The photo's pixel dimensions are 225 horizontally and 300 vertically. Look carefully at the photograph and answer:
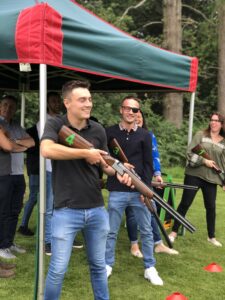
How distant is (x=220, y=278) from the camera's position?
4.61 metres

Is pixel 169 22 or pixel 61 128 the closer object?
pixel 61 128

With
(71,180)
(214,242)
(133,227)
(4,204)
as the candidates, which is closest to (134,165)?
(133,227)

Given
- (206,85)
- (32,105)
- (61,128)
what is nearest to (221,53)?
(206,85)

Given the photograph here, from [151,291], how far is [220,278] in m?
0.91

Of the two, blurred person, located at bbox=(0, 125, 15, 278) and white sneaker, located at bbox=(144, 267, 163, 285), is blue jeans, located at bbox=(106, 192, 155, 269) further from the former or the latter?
blurred person, located at bbox=(0, 125, 15, 278)

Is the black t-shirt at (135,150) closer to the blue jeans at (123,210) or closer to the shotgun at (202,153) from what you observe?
the blue jeans at (123,210)

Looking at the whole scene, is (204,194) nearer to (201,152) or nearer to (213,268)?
(201,152)

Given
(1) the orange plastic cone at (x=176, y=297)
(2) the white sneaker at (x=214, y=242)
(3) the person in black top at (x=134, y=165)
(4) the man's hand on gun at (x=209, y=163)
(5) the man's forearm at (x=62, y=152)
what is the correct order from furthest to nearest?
(2) the white sneaker at (x=214, y=242) < (4) the man's hand on gun at (x=209, y=163) < (3) the person in black top at (x=134, y=165) < (1) the orange plastic cone at (x=176, y=297) < (5) the man's forearm at (x=62, y=152)

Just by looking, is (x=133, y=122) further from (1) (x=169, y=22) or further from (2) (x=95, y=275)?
(1) (x=169, y=22)

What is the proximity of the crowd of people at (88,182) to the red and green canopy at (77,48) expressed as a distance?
15.5 inches

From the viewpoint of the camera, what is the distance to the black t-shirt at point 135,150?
421cm

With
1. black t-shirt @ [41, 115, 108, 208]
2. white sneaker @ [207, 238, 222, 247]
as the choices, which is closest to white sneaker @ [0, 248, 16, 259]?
black t-shirt @ [41, 115, 108, 208]

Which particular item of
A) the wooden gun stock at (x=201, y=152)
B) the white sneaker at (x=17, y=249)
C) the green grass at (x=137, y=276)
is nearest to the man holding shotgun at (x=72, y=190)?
the green grass at (x=137, y=276)

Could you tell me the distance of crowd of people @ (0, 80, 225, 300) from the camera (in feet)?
9.85
